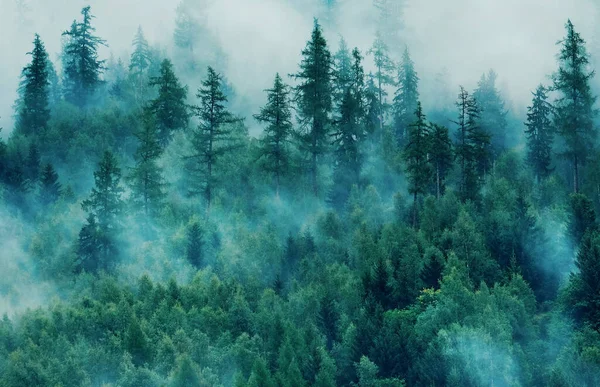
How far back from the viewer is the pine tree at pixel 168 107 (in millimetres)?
63562

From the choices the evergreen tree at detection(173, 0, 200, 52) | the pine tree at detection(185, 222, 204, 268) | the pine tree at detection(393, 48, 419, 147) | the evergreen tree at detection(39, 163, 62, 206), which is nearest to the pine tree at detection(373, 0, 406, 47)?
the evergreen tree at detection(173, 0, 200, 52)

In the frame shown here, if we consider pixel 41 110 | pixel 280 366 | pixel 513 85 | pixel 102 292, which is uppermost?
pixel 513 85

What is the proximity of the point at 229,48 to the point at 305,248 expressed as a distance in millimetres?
68199

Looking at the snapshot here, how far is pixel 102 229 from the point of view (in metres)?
49.0

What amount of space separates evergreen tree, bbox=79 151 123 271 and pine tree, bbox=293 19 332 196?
48.1ft

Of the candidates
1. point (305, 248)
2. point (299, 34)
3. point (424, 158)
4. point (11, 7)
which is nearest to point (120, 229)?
point (305, 248)

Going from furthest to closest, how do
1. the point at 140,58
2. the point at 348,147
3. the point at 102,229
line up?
1. the point at 140,58
2. the point at 348,147
3. the point at 102,229

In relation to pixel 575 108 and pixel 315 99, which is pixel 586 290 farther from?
pixel 315 99

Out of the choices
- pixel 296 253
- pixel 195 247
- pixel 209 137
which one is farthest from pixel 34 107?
pixel 296 253

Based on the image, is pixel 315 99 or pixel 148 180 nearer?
pixel 148 180

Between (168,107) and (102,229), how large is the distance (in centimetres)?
1786

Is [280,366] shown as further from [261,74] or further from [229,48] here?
[229,48]

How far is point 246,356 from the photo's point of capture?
1468 inches

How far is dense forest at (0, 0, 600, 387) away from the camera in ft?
120
